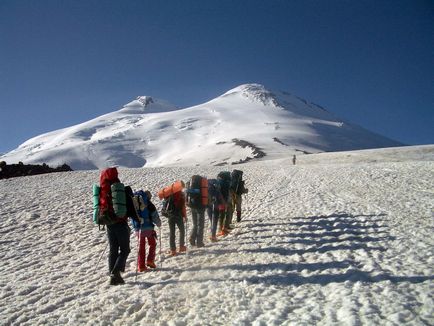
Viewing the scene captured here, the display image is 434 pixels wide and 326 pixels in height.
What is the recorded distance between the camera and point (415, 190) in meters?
18.8

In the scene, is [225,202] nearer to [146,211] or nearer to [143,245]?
[146,211]

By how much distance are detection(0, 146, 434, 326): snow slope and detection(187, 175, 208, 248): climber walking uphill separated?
0.48 metres

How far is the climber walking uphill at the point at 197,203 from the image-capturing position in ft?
33.3

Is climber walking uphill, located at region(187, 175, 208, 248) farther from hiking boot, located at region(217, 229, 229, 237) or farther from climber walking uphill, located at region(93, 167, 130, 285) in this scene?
climber walking uphill, located at region(93, 167, 130, 285)

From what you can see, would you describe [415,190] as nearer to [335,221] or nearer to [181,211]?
[335,221]

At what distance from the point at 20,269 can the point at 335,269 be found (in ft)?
27.2

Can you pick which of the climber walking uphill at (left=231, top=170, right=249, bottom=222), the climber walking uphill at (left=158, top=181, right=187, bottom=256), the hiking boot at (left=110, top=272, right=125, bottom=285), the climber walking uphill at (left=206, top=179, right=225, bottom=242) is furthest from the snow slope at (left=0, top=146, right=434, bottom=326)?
the climber walking uphill at (left=158, top=181, right=187, bottom=256)

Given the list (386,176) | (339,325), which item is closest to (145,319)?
(339,325)

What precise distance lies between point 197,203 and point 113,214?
3.27m

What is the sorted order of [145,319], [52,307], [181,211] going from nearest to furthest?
[145,319], [52,307], [181,211]

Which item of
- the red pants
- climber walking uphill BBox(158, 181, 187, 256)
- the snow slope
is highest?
climber walking uphill BBox(158, 181, 187, 256)

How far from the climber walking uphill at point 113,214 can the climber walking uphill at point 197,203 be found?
292 cm

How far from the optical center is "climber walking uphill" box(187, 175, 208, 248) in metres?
10.1

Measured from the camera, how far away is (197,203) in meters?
10.1
